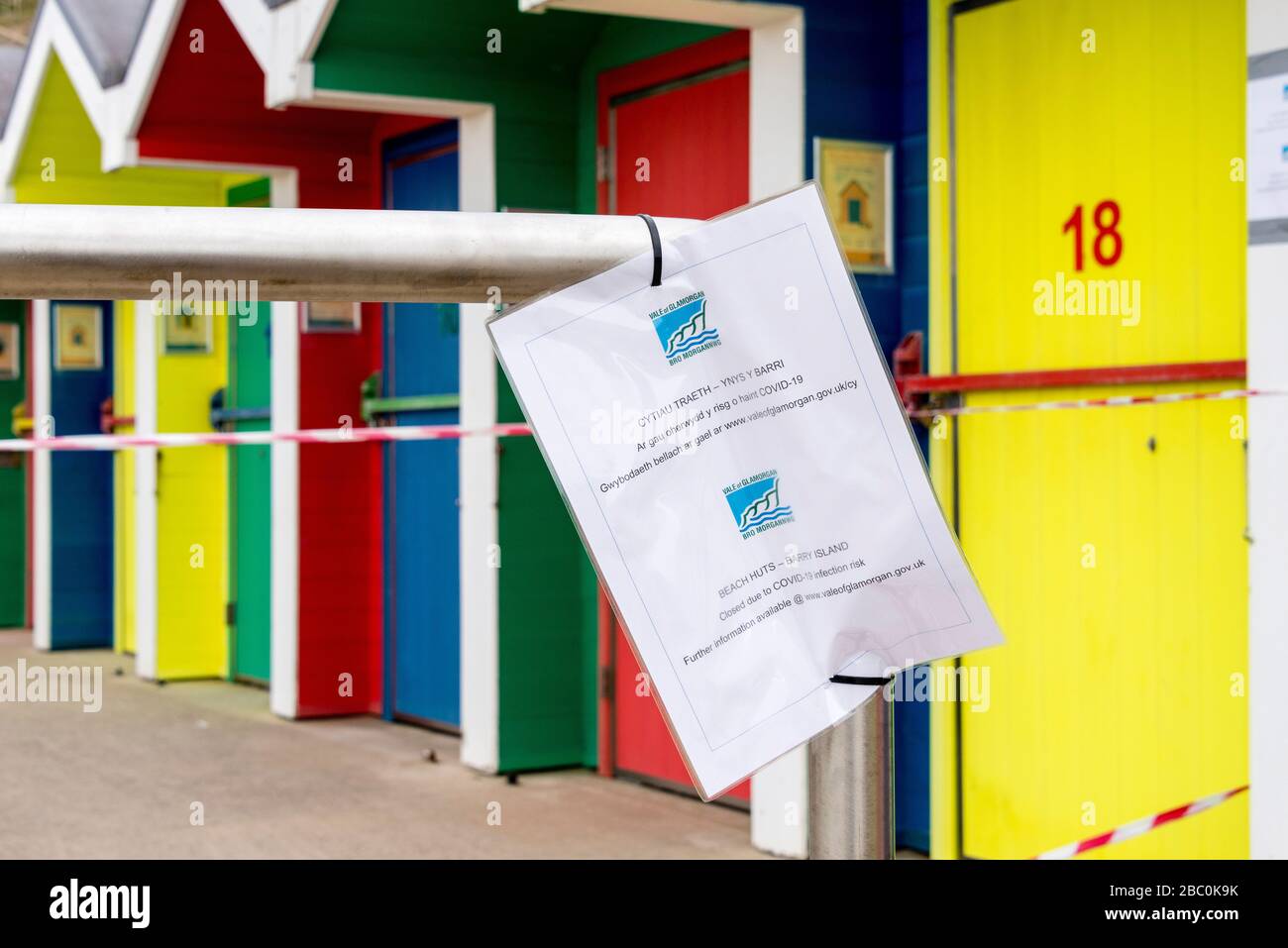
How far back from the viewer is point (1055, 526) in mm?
4852

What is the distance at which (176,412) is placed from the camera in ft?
32.1

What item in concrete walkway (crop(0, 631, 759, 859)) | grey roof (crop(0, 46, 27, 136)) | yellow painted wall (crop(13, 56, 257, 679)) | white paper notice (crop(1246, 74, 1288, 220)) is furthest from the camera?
grey roof (crop(0, 46, 27, 136))

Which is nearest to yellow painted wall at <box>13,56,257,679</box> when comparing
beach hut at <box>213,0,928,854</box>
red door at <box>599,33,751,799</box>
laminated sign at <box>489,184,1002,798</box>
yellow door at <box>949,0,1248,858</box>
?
beach hut at <box>213,0,928,854</box>

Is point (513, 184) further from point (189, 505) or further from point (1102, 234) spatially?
point (189, 505)

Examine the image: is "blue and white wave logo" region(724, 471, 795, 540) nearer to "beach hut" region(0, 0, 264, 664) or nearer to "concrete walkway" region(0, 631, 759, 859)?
"concrete walkway" region(0, 631, 759, 859)

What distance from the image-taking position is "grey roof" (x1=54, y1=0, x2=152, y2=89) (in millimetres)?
8508

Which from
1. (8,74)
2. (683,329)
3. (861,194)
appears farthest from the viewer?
(8,74)

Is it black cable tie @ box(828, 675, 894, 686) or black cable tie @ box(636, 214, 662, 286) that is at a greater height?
black cable tie @ box(636, 214, 662, 286)

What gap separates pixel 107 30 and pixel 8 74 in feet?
7.94

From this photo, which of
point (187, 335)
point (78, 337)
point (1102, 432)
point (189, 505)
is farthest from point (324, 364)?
point (1102, 432)

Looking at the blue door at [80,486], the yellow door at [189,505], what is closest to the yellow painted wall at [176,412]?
the yellow door at [189,505]
